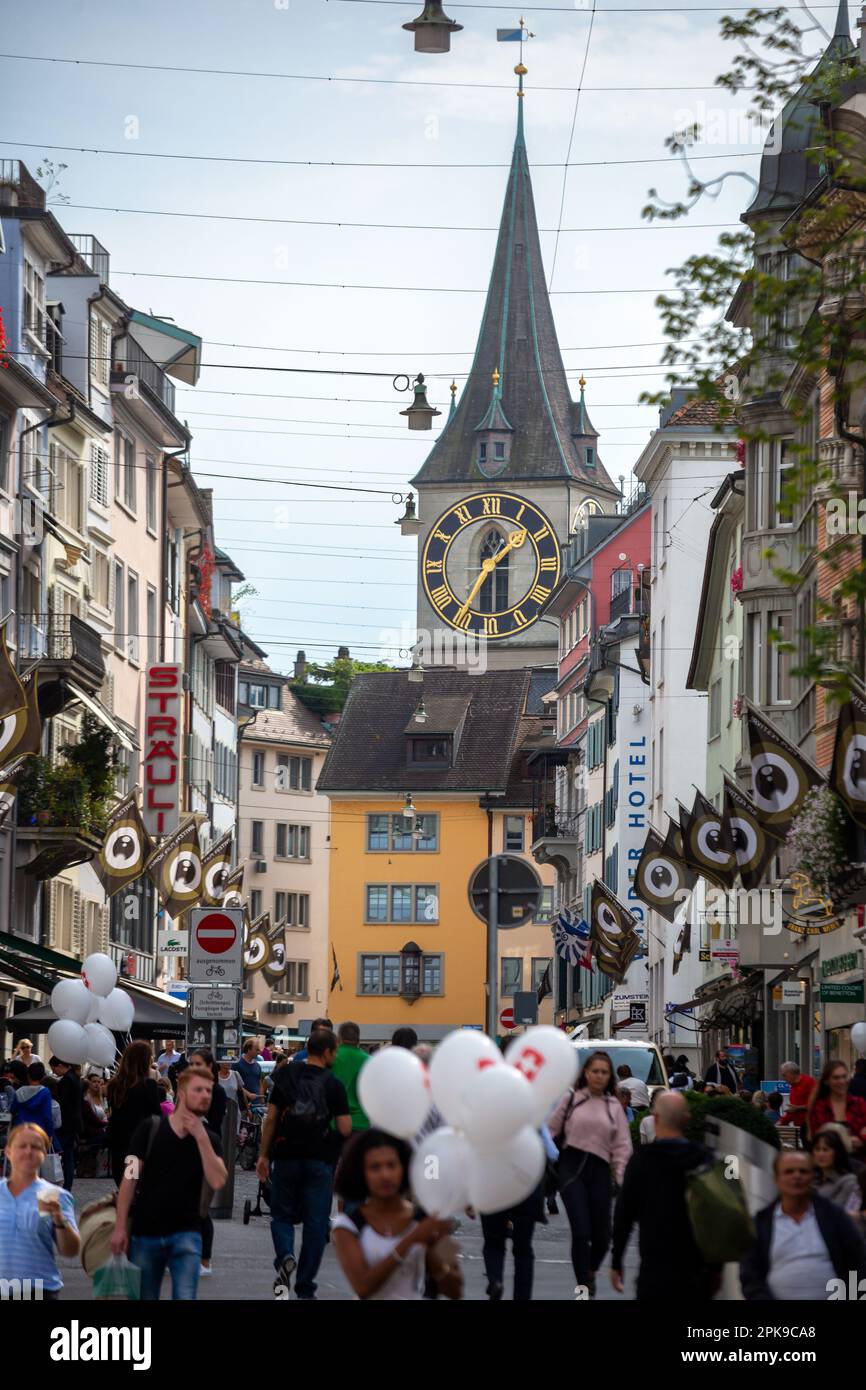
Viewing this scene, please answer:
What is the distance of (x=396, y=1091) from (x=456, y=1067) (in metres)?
0.25

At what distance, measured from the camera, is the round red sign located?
2547 centimetres

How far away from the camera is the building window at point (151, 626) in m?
64.9

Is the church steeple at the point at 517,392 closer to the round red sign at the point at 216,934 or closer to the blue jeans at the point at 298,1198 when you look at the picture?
the round red sign at the point at 216,934

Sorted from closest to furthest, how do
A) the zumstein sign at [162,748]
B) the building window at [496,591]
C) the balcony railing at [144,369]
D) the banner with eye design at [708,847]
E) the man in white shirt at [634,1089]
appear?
the man in white shirt at [634,1089] < the banner with eye design at [708,847] < the zumstein sign at [162,748] < the balcony railing at [144,369] < the building window at [496,591]

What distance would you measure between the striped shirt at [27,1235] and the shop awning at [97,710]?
113 feet

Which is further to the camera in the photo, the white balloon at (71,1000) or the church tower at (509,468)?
the church tower at (509,468)

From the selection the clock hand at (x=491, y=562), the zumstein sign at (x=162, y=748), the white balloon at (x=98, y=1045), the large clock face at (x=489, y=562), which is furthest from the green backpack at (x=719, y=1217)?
the clock hand at (x=491, y=562)

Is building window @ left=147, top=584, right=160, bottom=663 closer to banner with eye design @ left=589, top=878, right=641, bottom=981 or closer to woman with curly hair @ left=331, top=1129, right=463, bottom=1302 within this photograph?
banner with eye design @ left=589, top=878, right=641, bottom=981

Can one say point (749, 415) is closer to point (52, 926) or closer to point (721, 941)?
point (721, 941)

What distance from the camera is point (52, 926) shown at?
51375 mm

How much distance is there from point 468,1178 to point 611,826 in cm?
6832

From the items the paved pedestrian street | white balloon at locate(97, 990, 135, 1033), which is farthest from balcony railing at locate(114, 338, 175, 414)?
the paved pedestrian street

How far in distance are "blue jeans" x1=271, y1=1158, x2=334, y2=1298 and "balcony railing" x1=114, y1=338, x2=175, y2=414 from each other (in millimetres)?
43592

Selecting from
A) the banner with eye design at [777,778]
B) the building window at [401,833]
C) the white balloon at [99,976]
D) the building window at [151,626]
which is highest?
the building window at [151,626]
